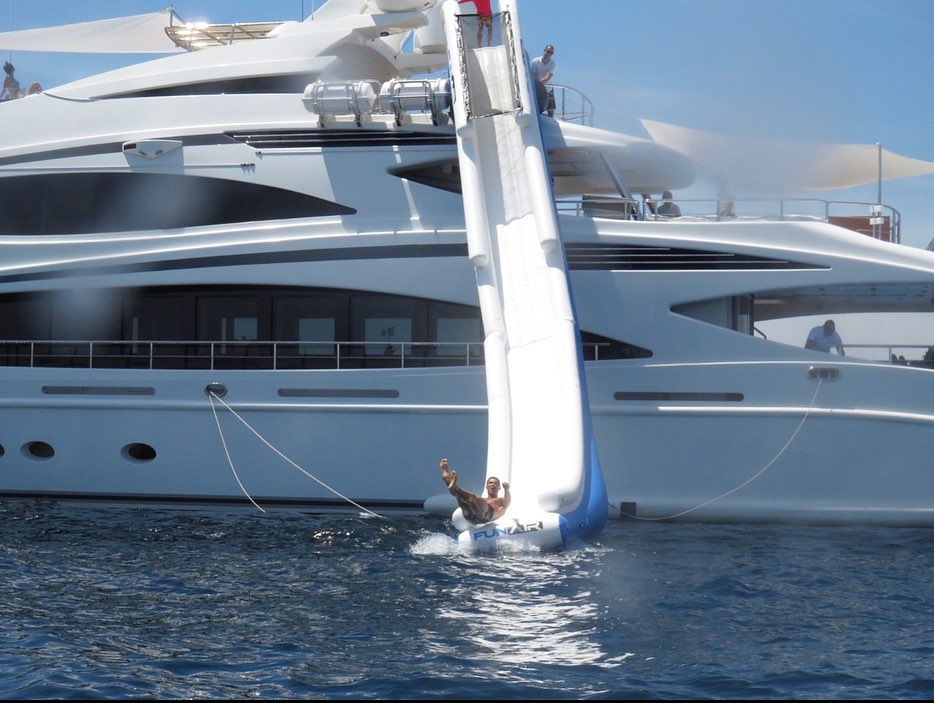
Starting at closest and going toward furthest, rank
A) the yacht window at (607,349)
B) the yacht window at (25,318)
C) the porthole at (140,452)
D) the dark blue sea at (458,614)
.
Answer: the dark blue sea at (458,614)
the yacht window at (607,349)
the porthole at (140,452)
the yacht window at (25,318)

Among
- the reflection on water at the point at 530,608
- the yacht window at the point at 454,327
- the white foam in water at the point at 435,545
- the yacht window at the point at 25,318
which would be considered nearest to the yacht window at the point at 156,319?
the yacht window at the point at 25,318

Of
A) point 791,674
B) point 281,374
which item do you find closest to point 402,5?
point 281,374

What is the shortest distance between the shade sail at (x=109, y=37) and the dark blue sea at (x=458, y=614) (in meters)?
9.57

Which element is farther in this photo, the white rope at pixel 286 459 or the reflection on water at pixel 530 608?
the white rope at pixel 286 459

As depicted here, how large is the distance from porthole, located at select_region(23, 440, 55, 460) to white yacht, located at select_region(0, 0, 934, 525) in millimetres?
46

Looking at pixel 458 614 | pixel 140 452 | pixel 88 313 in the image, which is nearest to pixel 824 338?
pixel 458 614

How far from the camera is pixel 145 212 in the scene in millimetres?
12820

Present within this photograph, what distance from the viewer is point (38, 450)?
12641 millimetres

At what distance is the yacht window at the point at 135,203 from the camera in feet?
41.2

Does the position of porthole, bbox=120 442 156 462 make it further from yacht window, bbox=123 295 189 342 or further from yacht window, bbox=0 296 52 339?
yacht window, bbox=0 296 52 339

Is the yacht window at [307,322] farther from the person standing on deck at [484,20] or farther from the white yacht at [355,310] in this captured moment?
the person standing on deck at [484,20]

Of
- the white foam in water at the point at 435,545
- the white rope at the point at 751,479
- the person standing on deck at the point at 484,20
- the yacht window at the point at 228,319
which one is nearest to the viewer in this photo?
the white foam in water at the point at 435,545

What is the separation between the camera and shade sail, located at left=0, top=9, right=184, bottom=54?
17.2 m

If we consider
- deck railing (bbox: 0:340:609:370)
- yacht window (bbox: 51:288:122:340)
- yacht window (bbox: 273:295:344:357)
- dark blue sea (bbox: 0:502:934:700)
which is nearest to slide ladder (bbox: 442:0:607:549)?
dark blue sea (bbox: 0:502:934:700)
